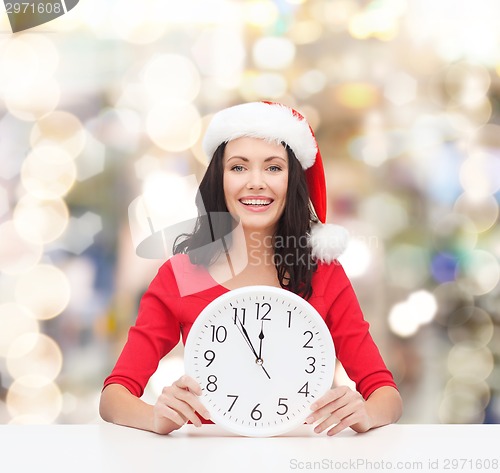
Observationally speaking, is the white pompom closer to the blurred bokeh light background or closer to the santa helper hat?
the santa helper hat

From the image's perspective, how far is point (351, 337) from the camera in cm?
129

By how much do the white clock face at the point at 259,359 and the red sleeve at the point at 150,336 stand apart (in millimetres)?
268

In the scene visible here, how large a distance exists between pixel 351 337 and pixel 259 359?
32 centimetres

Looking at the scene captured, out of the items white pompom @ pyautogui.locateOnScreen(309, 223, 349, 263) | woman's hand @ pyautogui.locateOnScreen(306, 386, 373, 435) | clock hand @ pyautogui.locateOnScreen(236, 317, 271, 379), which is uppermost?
white pompom @ pyautogui.locateOnScreen(309, 223, 349, 263)

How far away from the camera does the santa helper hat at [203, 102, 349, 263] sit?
1.33 metres

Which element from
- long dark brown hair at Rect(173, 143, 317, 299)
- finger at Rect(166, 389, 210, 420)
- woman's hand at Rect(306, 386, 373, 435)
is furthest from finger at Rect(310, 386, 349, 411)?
long dark brown hair at Rect(173, 143, 317, 299)

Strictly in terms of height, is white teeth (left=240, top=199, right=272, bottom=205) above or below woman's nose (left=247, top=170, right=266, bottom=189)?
below

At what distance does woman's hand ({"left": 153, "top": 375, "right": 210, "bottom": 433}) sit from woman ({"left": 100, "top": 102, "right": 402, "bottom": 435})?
0.60 feet

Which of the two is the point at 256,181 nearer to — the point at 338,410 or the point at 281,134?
the point at 281,134

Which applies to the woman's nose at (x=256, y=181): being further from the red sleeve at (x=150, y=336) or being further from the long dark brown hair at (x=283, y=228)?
the red sleeve at (x=150, y=336)

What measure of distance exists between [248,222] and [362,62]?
1.06 meters

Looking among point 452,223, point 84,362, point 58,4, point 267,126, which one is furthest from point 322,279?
point 58,4

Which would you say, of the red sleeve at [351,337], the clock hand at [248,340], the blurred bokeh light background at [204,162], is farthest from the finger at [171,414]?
the blurred bokeh light background at [204,162]

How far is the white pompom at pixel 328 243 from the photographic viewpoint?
1.34 metres
